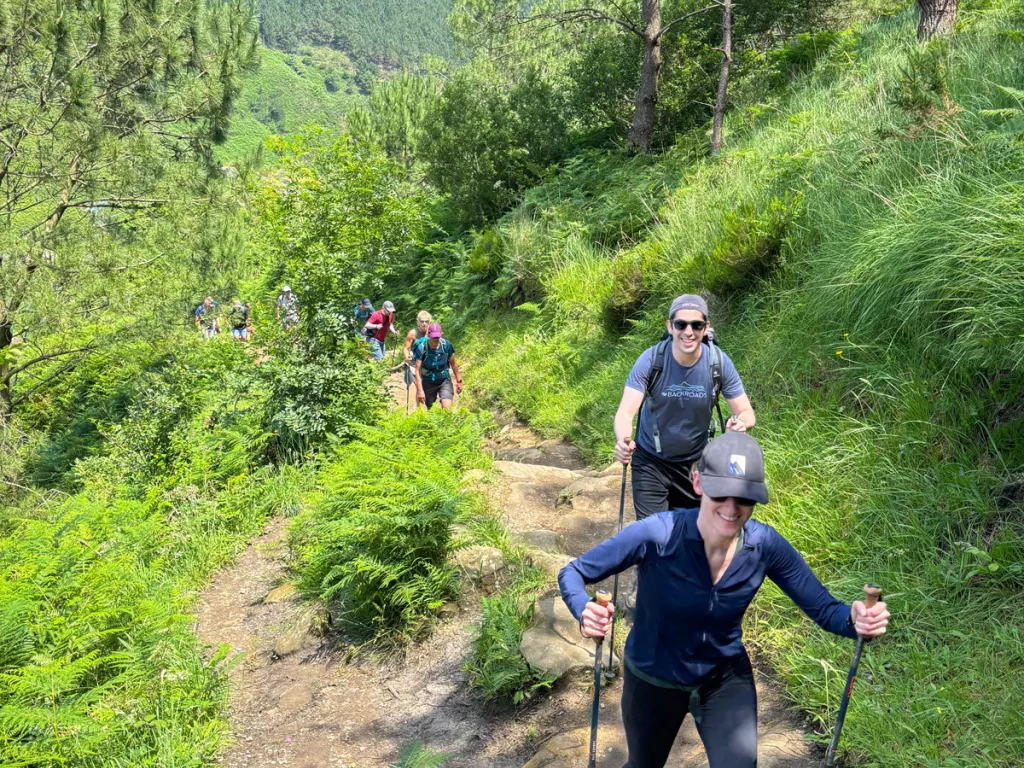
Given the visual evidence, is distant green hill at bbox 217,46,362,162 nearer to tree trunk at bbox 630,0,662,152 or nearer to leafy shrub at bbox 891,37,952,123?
tree trunk at bbox 630,0,662,152

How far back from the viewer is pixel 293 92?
6334 inches

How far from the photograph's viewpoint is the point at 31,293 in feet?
43.1

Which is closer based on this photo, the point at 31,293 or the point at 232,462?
the point at 232,462

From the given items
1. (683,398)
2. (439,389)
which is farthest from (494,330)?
(683,398)

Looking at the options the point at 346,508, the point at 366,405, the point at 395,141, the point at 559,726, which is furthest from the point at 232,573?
the point at 395,141

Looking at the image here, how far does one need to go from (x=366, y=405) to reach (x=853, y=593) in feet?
22.4

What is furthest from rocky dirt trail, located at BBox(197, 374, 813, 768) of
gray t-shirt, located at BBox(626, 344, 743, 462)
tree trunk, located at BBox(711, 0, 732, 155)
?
tree trunk, located at BBox(711, 0, 732, 155)

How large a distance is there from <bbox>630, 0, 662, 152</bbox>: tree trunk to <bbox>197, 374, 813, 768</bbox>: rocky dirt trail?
31.6 feet

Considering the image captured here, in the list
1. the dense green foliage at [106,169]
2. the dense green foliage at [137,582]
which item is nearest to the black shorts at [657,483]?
the dense green foliage at [137,582]

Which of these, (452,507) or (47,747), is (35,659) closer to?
(47,747)

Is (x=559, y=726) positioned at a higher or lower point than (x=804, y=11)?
→ lower

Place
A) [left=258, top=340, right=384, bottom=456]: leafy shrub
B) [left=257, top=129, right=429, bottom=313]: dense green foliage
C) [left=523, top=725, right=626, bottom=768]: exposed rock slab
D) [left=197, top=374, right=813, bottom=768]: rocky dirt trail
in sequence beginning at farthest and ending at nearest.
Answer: [left=257, top=129, right=429, bottom=313]: dense green foliage → [left=258, top=340, right=384, bottom=456]: leafy shrub → [left=197, top=374, right=813, bottom=768]: rocky dirt trail → [left=523, top=725, right=626, bottom=768]: exposed rock slab

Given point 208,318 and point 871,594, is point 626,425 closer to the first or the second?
point 871,594

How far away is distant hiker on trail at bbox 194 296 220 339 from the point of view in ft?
52.6
